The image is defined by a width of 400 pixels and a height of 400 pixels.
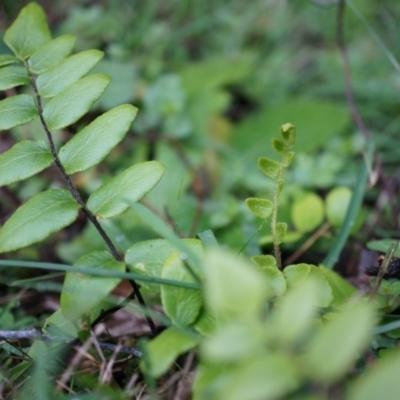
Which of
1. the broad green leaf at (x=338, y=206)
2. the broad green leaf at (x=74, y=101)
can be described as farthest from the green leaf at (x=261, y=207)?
the broad green leaf at (x=338, y=206)

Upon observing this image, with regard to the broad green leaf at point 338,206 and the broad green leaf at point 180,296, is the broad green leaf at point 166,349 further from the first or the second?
the broad green leaf at point 338,206

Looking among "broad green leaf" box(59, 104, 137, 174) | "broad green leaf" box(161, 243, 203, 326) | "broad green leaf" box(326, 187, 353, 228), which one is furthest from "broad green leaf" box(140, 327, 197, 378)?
"broad green leaf" box(326, 187, 353, 228)

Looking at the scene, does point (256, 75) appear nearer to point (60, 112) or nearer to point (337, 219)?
point (337, 219)

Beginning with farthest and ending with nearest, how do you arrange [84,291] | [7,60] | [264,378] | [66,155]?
[7,60] < [66,155] < [84,291] < [264,378]

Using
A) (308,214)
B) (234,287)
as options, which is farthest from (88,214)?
(308,214)

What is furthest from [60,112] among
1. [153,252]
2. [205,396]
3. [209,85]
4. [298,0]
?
[298,0]

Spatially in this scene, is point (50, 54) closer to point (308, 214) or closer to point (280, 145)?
point (280, 145)
